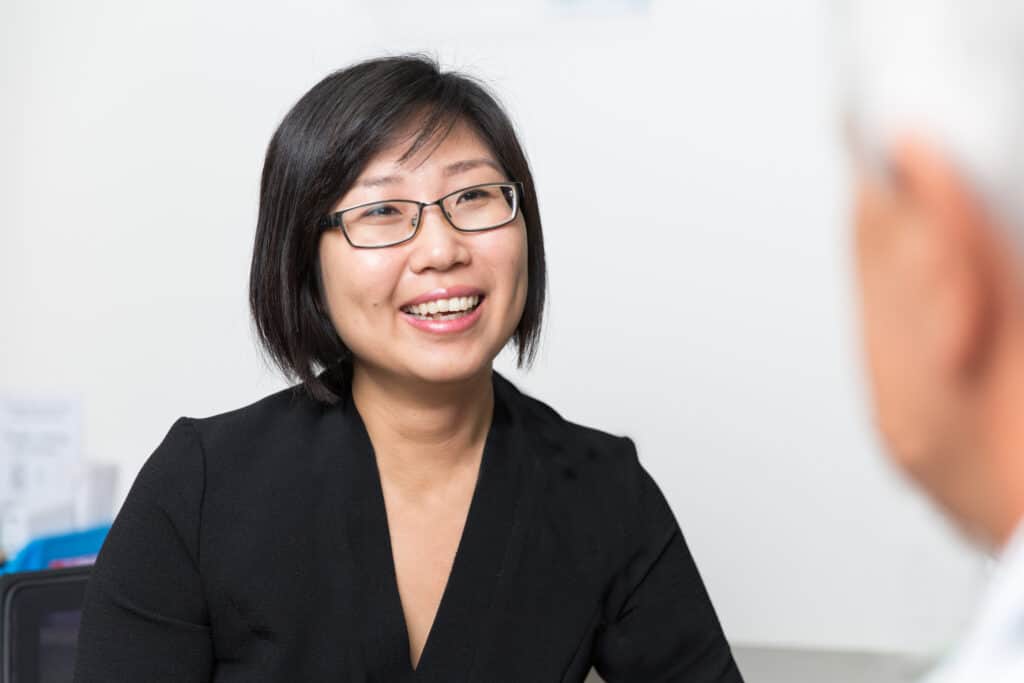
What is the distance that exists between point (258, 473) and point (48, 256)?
1326mm

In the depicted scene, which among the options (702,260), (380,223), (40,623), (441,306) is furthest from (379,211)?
(702,260)

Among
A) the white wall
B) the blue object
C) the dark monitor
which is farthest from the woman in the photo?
the blue object

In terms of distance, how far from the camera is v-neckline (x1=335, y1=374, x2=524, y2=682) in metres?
1.27

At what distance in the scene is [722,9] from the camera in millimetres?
1909

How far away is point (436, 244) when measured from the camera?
1187mm

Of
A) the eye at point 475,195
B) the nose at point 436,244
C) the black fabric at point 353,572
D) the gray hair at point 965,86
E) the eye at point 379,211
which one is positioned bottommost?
the black fabric at point 353,572

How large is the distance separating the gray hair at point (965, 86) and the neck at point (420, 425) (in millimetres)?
1007

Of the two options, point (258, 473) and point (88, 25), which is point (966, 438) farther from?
point (88, 25)

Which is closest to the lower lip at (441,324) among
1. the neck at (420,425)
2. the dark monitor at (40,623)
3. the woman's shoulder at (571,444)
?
the neck at (420,425)

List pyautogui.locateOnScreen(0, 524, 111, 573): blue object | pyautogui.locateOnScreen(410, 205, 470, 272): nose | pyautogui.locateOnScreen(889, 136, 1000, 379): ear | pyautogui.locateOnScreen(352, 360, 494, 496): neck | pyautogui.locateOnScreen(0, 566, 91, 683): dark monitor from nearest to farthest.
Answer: pyautogui.locateOnScreen(889, 136, 1000, 379): ear
pyautogui.locateOnScreen(410, 205, 470, 272): nose
pyautogui.locateOnScreen(352, 360, 494, 496): neck
pyautogui.locateOnScreen(0, 566, 91, 683): dark monitor
pyautogui.locateOnScreen(0, 524, 111, 573): blue object

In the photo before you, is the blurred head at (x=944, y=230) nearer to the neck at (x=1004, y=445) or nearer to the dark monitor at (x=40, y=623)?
the neck at (x=1004, y=445)

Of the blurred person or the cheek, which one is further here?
the cheek

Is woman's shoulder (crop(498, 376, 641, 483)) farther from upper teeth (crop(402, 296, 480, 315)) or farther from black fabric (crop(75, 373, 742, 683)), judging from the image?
upper teeth (crop(402, 296, 480, 315))

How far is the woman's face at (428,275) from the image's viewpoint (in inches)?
47.3
